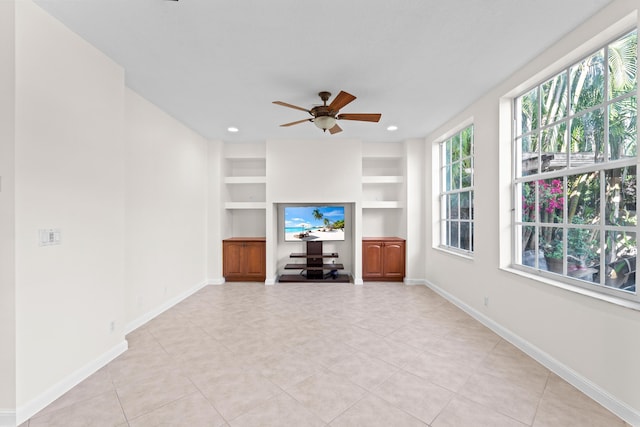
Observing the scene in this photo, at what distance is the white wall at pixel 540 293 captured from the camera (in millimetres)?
1777

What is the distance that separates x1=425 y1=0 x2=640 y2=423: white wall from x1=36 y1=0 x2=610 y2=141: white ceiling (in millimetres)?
153

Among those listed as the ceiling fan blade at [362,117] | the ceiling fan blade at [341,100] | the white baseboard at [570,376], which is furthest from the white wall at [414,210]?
the ceiling fan blade at [341,100]

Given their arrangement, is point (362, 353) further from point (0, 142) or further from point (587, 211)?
point (0, 142)

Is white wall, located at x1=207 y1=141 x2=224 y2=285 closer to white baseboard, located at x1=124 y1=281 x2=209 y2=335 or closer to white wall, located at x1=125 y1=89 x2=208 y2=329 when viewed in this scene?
white wall, located at x1=125 y1=89 x2=208 y2=329

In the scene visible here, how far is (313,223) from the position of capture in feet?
17.8

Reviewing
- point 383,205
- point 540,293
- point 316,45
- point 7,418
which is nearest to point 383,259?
point 383,205

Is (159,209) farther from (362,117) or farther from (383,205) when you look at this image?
(383,205)

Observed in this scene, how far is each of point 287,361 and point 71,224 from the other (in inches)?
83.2

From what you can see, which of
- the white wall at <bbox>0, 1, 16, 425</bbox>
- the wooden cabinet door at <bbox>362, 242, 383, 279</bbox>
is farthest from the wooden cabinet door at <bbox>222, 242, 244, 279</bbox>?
the white wall at <bbox>0, 1, 16, 425</bbox>

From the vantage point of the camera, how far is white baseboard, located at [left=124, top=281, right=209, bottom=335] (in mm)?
3078

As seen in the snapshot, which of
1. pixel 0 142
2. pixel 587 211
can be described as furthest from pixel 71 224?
pixel 587 211

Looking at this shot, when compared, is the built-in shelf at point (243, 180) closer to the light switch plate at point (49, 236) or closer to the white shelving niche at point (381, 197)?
the white shelving niche at point (381, 197)

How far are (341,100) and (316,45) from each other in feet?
1.90

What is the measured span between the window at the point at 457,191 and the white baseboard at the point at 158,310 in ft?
14.4
